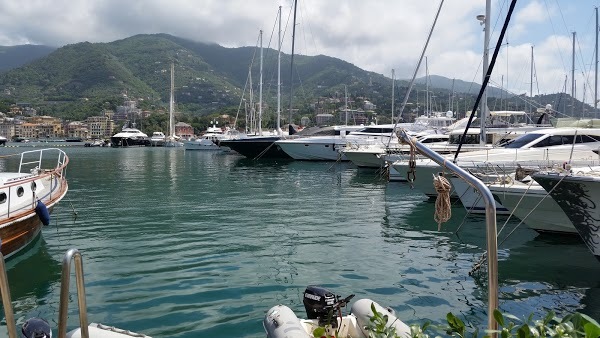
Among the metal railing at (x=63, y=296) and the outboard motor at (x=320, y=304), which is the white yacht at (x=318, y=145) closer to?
the outboard motor at (x=320, y=304)

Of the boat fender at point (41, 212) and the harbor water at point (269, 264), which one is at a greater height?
the boat fender at point (41, 212)

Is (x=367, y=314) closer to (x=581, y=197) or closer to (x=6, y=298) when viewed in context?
(x=6, y=298)

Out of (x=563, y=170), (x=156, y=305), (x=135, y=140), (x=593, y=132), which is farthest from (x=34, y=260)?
(x=135, y=140)

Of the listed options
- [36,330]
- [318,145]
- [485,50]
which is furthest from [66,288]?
[318,145]

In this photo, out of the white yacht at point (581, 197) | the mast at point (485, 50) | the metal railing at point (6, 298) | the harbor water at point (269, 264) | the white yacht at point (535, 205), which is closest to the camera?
the metal railing at point (6, 298)

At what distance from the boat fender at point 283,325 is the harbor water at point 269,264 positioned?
1567 mm

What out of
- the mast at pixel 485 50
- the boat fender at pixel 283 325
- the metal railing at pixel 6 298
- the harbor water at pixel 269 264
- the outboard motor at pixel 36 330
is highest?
the mast at pixel 485 50

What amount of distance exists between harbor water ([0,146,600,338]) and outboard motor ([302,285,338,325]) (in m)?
1.40

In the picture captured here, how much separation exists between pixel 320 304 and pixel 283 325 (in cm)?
70

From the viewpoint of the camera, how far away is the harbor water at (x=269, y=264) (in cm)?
820

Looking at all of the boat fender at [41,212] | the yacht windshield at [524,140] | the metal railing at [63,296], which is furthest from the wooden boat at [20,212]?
the yacht windshield at [524,140]

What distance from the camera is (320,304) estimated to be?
617cm

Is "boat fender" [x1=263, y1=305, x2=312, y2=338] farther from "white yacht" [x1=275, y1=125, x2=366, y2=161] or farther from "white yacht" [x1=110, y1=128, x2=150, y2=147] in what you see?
"white yacht" [x1=110, y1=128, x2=150, y2=147]

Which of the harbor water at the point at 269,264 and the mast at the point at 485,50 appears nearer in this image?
the harbor water at the point at 269,264
